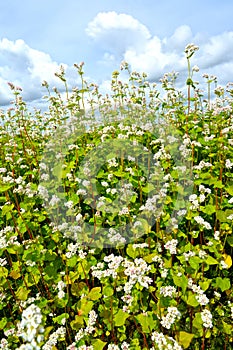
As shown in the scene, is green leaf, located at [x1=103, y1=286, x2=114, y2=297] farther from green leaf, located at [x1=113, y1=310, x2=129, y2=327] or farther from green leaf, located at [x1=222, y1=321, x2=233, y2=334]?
green leaf, located at [x1=222, y1=321, x2=233, y2=334]

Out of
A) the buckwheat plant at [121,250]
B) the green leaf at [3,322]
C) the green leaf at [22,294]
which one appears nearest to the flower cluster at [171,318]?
the buckwheat plant at [121,250]

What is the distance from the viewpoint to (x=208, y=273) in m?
3.65

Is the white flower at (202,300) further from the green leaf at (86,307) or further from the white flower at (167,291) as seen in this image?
the green leaf at (86,307)

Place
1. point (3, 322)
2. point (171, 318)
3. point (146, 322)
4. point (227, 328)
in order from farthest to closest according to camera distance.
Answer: point (3, 322)
point (227, 328)
point (146, 322)
point (171, 318)

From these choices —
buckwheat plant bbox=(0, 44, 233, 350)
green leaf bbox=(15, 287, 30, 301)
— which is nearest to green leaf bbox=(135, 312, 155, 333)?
buckwheat plant bbox=(0, 44, 233, 350)

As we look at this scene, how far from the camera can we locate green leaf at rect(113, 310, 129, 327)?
283 cm

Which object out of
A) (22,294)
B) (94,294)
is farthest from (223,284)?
(22,294)

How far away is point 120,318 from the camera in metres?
2.86

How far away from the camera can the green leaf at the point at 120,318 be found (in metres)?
2.83

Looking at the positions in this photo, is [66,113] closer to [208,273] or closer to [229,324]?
[208,273]

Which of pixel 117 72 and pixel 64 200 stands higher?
pixel 117 72

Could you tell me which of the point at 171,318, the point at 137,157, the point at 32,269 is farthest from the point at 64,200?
the point at 171,318

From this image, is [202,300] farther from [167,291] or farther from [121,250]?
[121,250]

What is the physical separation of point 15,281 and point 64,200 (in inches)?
51.8
